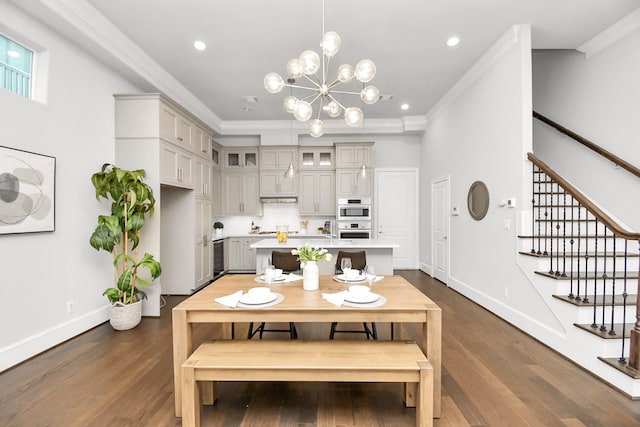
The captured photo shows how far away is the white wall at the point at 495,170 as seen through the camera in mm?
3256

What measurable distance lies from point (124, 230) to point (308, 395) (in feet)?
8.77

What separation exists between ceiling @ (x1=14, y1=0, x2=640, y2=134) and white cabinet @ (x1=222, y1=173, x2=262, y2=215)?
7.89ft

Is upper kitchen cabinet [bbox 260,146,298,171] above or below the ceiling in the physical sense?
below

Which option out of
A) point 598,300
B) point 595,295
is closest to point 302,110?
point 595,295

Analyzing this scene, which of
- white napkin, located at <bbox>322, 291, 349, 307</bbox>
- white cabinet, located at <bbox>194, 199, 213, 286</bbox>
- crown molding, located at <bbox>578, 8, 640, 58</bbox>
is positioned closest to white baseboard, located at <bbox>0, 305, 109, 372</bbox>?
white cabinet, located at <bbox>194, 199, 213, 286</bbox>

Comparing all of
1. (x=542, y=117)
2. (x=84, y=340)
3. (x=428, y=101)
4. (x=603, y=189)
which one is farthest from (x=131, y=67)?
(x=603, y=189)

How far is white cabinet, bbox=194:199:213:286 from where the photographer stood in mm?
4895

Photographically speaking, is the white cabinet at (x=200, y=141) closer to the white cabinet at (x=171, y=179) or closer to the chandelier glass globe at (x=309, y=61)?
the white cabinet at (x=171, y=179)

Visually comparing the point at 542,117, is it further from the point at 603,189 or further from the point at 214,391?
the point at 214,391

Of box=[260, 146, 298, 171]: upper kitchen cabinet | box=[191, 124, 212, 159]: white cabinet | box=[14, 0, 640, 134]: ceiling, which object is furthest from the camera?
box=[260, 146, 298, 171]: upper kitchen cabinet

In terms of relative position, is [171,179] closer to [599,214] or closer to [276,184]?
[276,184]

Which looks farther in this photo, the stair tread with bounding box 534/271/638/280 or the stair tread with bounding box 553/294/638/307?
the stair tread with bounding box 534/271/638/280

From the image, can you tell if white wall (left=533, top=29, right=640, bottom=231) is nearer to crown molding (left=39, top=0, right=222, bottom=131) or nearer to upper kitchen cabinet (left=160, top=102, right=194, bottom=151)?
upper kitchen cabinet (left=160, top=102, right=194, bottom=151)

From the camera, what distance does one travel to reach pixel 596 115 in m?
3.57
